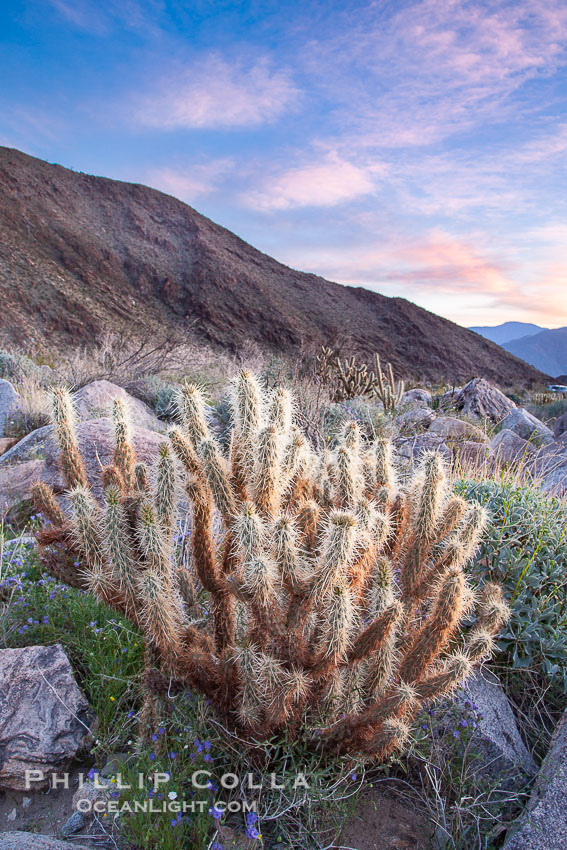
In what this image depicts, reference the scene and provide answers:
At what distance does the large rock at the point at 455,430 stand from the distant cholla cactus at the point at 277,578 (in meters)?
6.84

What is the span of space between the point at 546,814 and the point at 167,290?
41.5 metres

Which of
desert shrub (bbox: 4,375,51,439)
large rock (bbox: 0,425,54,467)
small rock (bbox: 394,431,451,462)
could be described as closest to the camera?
large rock (bbox: 0,425,54,467)

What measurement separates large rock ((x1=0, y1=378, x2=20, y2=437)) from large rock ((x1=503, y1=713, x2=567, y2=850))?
8.04 meters

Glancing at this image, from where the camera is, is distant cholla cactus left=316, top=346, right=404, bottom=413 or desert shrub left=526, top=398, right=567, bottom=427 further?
desert shrub left=526, top=398, right=567, bottom=427

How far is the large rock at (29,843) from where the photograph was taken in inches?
72.2

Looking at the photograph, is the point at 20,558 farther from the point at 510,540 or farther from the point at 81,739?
the point at 510,540

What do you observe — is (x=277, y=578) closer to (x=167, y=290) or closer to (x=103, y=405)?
(x=103, y=405)

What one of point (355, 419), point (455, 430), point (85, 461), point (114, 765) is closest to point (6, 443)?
point (85, 461)

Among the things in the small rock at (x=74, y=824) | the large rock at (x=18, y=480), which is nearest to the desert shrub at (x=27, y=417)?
the large rock at (x=18, y=480)

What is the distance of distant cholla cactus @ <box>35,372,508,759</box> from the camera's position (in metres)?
2.04

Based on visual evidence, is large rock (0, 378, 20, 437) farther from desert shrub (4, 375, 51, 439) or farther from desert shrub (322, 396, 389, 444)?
desert shrub (322, 396, 389, 444)

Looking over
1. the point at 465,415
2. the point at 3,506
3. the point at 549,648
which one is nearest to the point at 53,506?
the point at 549,648

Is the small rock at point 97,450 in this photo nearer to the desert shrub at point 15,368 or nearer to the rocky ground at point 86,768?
the rocky ground at point 86,768

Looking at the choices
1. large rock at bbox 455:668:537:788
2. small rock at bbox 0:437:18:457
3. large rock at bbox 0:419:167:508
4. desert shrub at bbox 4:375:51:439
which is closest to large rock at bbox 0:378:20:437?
desert shrub at bbox 4:375:51:439
